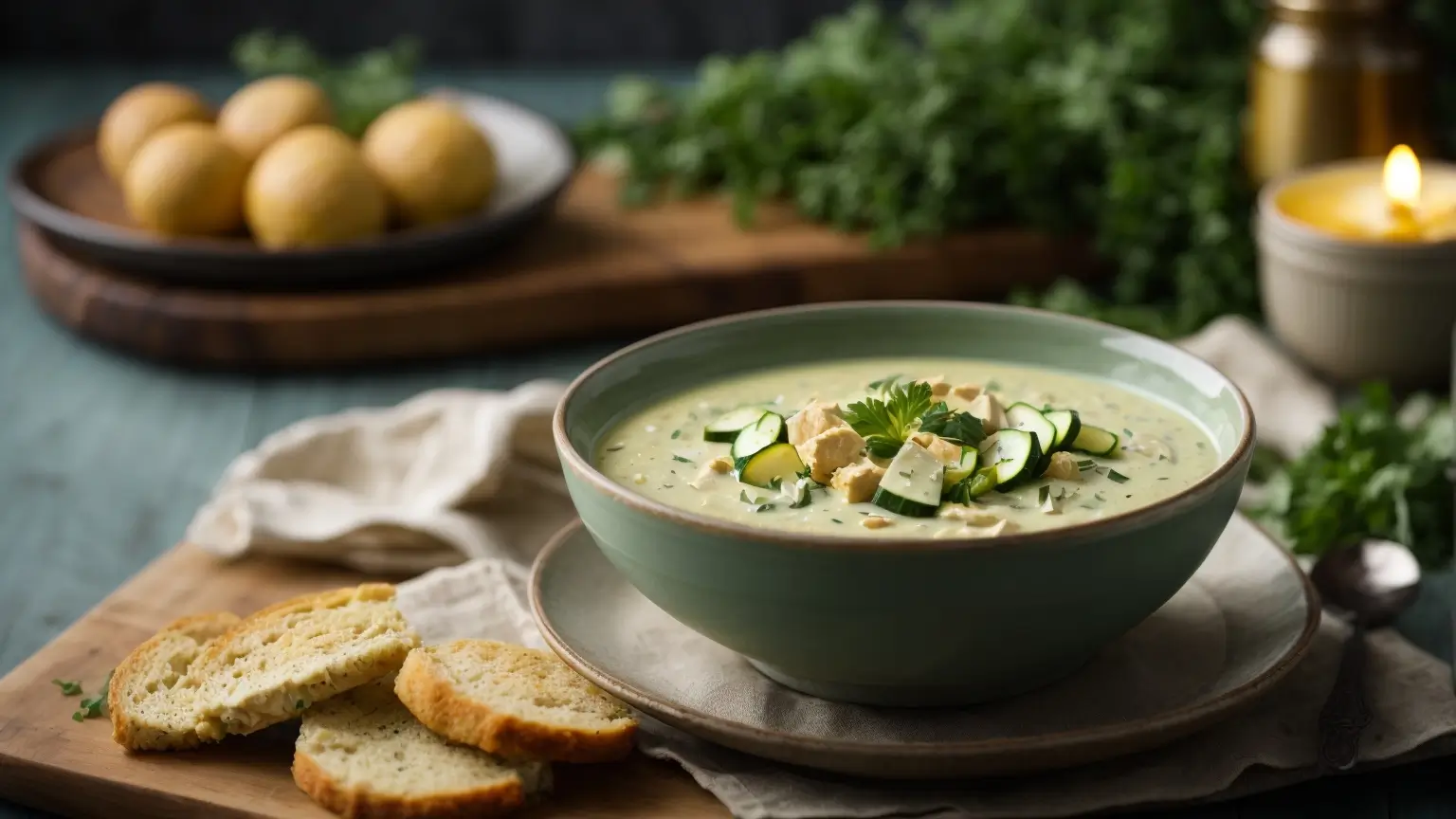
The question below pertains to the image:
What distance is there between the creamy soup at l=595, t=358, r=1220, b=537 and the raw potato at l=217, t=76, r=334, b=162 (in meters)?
2.13

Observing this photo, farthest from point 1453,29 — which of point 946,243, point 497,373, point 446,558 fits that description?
point 446,558

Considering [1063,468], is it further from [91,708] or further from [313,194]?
[313,194]

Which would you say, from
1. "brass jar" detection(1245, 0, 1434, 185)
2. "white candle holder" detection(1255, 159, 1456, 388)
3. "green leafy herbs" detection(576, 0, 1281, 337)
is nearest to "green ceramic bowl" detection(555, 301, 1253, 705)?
"white candle holder" detection(1255, 159, 1456, 388)

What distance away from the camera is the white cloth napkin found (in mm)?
2143

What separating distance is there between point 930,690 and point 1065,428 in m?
0.40

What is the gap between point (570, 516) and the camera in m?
3.15

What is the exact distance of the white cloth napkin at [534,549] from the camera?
214cm

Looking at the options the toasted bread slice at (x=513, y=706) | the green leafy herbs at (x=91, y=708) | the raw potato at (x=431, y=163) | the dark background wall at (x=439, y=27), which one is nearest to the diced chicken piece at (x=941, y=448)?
the toasted bread slice at (x=513, y=706)

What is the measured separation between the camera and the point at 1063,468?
2.26 m

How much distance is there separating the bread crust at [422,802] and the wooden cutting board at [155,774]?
4 centimetres

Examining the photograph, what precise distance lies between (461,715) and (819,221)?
256 cm

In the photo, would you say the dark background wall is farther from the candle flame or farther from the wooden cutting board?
the wooden cutting board

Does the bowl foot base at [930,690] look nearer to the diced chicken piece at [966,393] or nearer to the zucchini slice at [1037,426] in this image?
the zucchini slice at [1037,426]

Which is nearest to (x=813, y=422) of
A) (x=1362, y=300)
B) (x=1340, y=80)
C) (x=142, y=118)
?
(x=1362, y=300)
